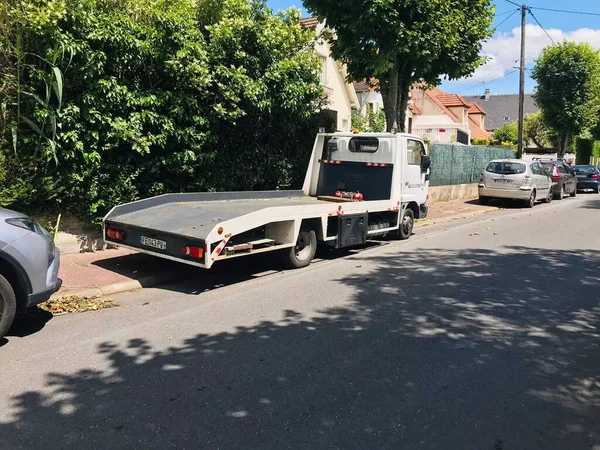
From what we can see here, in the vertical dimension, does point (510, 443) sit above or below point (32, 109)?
below

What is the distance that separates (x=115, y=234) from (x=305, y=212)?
269 centimetres

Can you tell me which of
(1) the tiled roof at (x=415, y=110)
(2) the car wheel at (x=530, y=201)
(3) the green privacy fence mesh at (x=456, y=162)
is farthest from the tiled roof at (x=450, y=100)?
(2) the car wheel at (x=530, y=201)

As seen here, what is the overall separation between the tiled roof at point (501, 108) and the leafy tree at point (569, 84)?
3763 cm

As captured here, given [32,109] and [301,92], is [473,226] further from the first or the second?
[32,109]

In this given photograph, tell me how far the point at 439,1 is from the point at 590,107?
81.2 feet

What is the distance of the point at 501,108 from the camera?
72.4m

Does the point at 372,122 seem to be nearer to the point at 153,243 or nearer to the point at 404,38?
the point at 404,38

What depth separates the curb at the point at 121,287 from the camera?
6223 millimetres

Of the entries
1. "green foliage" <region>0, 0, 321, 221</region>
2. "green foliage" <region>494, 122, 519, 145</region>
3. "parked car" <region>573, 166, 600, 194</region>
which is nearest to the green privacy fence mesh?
"parked car" <region>573, 166, 600, 194</region>

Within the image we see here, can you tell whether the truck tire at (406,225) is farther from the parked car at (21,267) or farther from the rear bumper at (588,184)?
the rear bumper at (588,184)

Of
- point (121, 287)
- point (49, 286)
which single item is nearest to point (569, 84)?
point (121, 287)

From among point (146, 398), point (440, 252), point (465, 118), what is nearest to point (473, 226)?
point (440, 252)

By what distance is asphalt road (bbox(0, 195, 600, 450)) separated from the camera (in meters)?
3.26

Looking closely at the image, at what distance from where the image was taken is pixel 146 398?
366 cm
